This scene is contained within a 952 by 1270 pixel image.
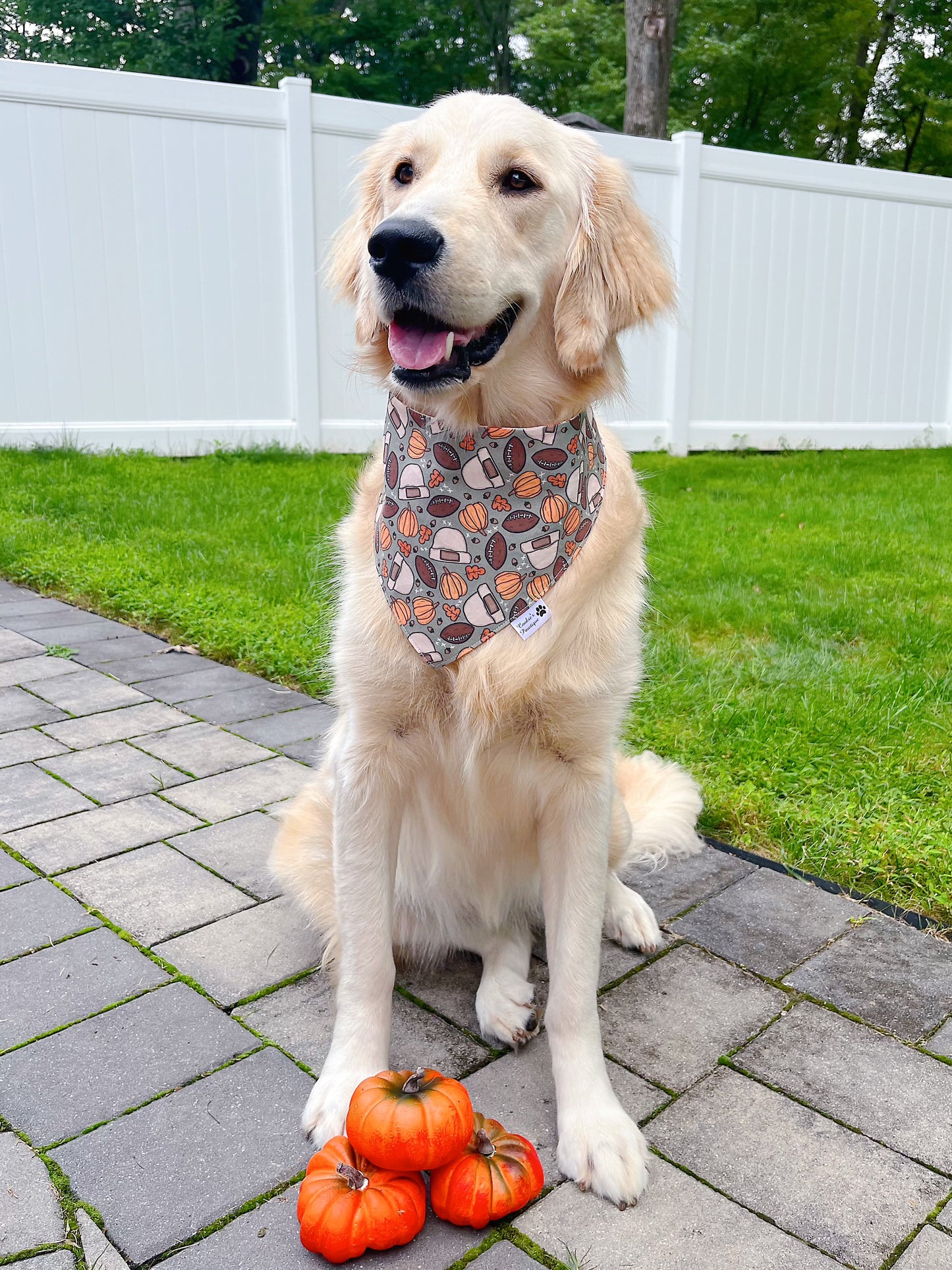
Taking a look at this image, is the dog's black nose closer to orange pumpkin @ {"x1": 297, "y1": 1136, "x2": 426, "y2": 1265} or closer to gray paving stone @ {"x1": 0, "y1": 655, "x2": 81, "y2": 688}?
orange pumpkin @ {"x1": 297, "y1": 1136, "x2": 426, "y2": 1265}

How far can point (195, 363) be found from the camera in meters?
7.84

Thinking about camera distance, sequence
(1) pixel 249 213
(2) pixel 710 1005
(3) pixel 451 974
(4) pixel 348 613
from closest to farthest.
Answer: (4) pixel 348 613, (2) pixel 710 1005, (3) pixel 451 974, (1) pixel 249 213

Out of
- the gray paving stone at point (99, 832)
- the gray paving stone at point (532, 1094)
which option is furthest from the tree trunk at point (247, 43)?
the gray paving stone at point (532, 1094)

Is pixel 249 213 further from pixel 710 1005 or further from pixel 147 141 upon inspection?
pixel 710 1005

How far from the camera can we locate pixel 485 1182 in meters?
1.55

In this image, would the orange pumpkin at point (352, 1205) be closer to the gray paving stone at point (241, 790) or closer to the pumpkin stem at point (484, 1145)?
the pumpkin stem at point (484, 1145)

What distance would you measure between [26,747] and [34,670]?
79 centimetres

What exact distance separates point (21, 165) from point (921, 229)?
26.8 feet

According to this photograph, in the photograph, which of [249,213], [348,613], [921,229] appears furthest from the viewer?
[921,229]

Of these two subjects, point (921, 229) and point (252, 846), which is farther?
point (921, 229)

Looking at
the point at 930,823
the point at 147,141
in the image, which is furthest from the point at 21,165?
the point at 930,823

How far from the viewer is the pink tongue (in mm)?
1769

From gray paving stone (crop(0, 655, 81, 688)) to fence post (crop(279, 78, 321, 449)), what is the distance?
450 centimetres

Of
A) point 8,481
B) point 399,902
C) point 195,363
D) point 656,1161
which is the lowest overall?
point 656,1161
